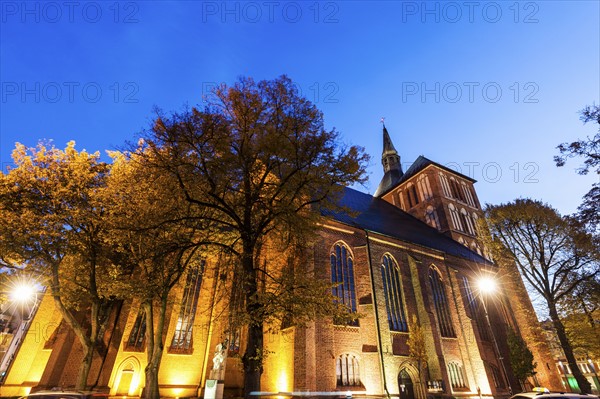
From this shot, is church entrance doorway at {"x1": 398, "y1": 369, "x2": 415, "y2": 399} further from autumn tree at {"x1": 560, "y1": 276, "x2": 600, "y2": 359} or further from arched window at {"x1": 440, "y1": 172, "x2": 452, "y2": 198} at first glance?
arched window at {"x1": 440, "y1": 172, "x2": 452, "y2": 198}

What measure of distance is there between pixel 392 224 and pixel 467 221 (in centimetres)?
1308

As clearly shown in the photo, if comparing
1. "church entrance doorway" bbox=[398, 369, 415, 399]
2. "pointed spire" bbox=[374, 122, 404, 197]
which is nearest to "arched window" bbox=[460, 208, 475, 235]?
"pointed spire" bbox=[374, 122, 404, 197]

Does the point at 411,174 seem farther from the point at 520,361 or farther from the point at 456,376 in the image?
the point at 456,376

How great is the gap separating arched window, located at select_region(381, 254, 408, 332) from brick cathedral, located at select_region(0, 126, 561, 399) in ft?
0.27

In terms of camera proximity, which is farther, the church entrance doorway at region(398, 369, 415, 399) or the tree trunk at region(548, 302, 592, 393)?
the church entrance doorway at region(398, 369, 415, 399)

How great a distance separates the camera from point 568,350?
16.5 metres

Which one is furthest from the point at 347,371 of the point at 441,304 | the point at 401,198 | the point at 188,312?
the point at 401,198

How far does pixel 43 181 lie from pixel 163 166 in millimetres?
6751

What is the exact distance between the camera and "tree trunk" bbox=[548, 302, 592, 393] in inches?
602

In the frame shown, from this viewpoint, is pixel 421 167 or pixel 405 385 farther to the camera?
pixel 421 167

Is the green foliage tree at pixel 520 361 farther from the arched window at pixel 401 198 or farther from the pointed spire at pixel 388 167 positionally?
the pointed spire at pixel 388 167

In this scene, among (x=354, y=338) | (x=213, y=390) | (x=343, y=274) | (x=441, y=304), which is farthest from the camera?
(x=441, y=304)

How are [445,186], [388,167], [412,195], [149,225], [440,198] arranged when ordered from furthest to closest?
[388,167]
[412,195]
[445,186]
[440,198]
[149,225]

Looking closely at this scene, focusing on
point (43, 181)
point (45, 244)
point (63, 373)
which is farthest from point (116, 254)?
point (63, 373)
